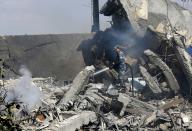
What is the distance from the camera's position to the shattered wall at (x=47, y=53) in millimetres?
16266

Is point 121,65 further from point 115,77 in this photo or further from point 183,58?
point 183,58

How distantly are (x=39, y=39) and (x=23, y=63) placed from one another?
122 centimetres

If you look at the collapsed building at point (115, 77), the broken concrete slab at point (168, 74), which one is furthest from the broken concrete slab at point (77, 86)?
the broken concrete slab at point (168, 74)

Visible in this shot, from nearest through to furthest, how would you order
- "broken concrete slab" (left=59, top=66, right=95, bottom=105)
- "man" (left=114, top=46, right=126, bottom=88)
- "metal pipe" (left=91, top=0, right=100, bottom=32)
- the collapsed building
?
the collapsed building, "broken concrete slab" (left=59, top=66, right=95, bottom=105), "man" (left=114, top=46, right=126, bottom=88), "metal pipe" (left=91, top=0, right=100, bottom=32)

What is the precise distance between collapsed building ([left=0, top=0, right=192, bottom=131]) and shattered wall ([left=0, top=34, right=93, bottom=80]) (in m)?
0.04

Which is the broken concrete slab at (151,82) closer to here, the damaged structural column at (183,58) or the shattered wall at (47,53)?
the damaged structural column at (183,58)

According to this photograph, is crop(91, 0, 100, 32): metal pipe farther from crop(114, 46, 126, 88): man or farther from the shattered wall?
crop(114, 46, 126, 88): man

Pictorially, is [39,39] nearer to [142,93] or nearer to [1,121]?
[142,93]

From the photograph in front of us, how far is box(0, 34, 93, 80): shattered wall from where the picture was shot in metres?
16.3

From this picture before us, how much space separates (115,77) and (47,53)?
365 cm

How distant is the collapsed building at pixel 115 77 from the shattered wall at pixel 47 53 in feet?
0.14

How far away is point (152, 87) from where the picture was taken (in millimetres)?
12734

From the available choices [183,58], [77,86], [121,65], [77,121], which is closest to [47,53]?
[121,65]

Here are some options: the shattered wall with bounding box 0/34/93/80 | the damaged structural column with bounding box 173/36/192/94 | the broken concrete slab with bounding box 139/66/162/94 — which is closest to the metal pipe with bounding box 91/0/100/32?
the shattered wall with bounding box 0/34/93/80
